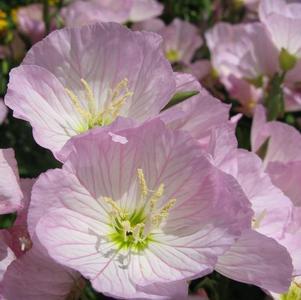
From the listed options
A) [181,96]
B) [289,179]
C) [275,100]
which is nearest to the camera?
[181,96]

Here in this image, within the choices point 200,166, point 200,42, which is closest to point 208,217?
point 200,166

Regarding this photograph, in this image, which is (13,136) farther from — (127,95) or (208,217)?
(208,217)

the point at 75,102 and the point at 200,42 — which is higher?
the point at 75,102

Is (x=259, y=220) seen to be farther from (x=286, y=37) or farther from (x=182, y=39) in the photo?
(x=182, y=39)

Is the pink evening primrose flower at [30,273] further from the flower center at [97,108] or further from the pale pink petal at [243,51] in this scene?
the pale pink petal at [243,51]

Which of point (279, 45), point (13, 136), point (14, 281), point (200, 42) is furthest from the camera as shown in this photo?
point (200, 42)

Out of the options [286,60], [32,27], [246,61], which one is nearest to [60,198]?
[286,60]
